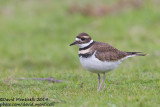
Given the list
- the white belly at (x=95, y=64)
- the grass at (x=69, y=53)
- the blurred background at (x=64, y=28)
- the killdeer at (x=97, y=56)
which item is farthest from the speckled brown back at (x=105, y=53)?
the blurred background at (x=64, y=28)

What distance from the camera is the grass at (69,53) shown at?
8.27 meters

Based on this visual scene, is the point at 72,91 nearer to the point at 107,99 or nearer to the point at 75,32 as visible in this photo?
the point at 107,99

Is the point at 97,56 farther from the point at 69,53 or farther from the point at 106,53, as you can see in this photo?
the point at 69,53

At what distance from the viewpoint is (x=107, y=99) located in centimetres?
774

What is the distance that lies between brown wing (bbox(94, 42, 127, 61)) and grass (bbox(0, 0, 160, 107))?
0.86 metres

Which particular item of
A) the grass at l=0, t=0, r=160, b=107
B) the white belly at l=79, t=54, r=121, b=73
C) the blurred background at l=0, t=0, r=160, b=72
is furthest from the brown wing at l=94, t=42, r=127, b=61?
the blurred background at l=0, t=0, r=160, b=72

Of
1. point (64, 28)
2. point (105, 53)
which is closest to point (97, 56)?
point (105, 53)

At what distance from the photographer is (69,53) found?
681 inches

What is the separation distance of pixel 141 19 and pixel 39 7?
8347mm

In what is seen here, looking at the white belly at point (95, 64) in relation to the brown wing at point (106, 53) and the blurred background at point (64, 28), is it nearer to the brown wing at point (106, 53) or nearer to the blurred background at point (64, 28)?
the brown wing at point (106, 53)

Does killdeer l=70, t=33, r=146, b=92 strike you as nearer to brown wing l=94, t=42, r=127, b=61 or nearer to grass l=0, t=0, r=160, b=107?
brown wing l=94, t=42, r=127, b=61

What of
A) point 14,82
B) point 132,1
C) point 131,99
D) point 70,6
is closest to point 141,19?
point 132,1

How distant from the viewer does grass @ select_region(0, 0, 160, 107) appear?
8273mm

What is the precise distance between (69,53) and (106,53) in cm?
857
